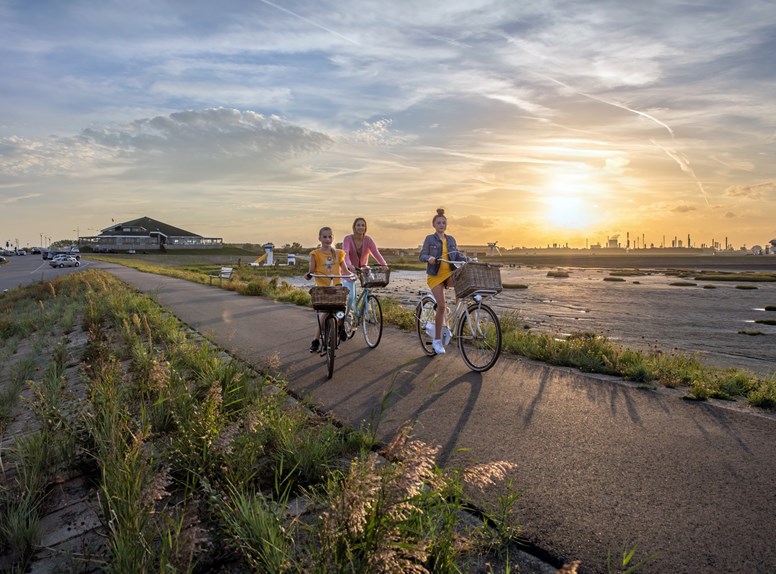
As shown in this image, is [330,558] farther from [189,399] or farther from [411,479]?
[189,399]

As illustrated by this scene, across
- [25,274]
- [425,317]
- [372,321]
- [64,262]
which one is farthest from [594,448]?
[64,262]

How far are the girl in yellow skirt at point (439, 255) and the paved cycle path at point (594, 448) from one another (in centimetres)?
108

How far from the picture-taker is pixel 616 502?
3.52m

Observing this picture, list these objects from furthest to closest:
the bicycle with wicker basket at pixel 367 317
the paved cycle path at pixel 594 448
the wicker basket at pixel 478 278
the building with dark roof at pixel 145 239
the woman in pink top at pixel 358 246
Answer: the building with dark roof at pixel 145 239
the woman in pink top at pixel 358 246
the bicycle with wicker basket at pixel 367 317
the wicker basket at pixel 478 278
the paved cycle path at pixel 594 448

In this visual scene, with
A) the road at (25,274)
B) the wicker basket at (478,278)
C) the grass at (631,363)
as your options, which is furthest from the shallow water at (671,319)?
the road at (25,274)

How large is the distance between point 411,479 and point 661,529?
75.9 inches

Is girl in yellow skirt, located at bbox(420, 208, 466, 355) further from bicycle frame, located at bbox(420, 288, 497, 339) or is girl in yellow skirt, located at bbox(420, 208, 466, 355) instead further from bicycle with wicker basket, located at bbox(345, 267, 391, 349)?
bicycle with wicker basket, located at bbox(345, 267, 391, 349)

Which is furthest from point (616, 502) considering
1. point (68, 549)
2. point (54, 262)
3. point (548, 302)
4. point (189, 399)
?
point (54, 262)

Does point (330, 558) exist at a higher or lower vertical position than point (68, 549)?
higher

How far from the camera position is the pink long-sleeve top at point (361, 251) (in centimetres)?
948

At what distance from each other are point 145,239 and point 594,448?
148794mm

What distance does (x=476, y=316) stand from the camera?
7.70 metres

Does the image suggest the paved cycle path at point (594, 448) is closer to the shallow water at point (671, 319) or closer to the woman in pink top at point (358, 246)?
the woman in pink top at point (358, 246)

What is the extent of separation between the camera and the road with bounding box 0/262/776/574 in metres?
3.08
